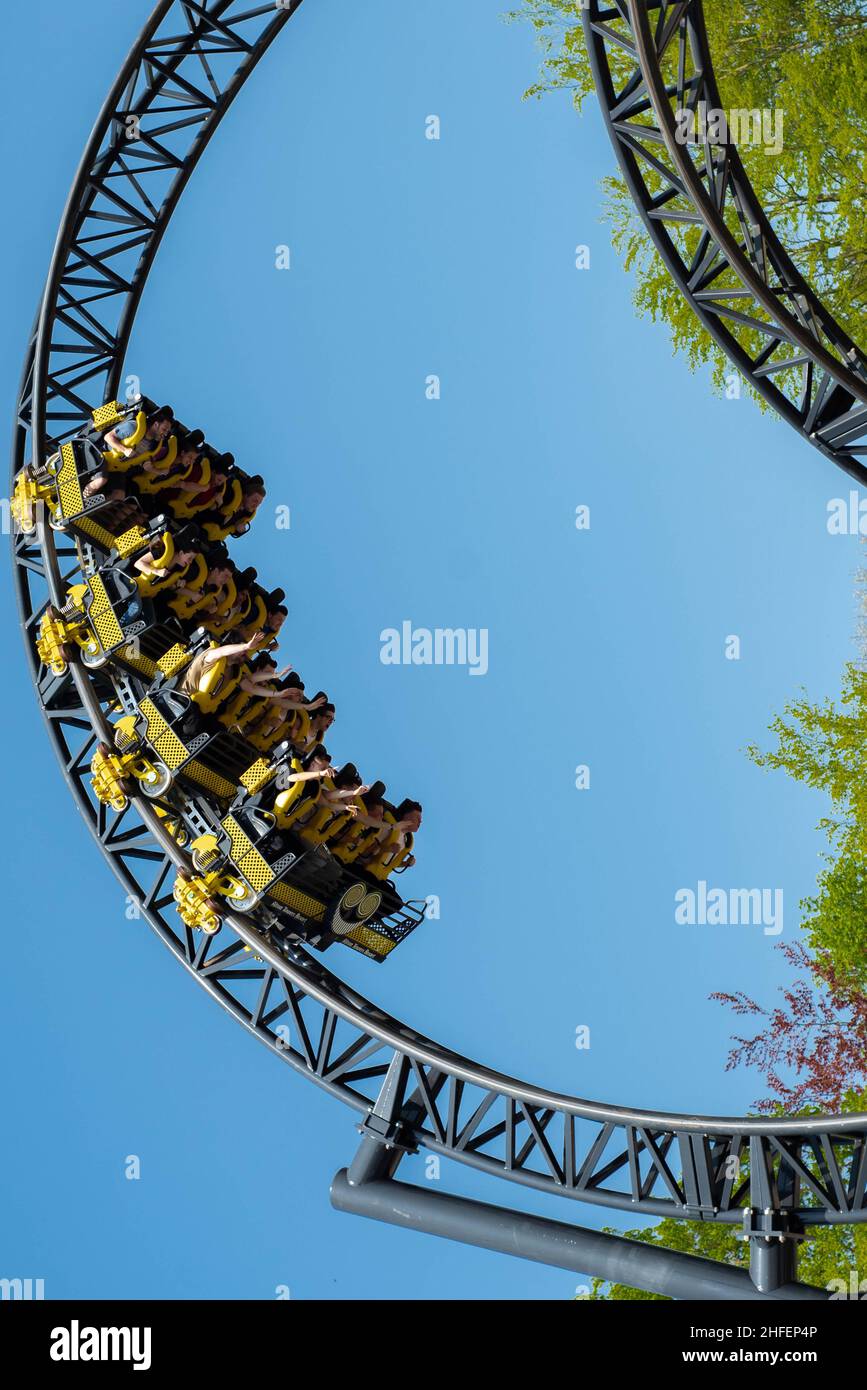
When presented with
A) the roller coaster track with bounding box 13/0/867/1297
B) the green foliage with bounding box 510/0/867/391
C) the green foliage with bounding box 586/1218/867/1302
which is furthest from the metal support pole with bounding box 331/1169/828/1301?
the green foliage with bounding box 510/0/867/391

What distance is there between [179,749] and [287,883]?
1.43 metres

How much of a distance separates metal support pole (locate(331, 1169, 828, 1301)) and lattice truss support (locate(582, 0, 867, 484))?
21.9 feet

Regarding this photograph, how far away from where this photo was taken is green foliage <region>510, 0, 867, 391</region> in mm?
19781

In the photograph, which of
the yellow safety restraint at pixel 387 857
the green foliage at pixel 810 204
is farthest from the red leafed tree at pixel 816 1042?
the yellow safety restraint at pixel 387 857

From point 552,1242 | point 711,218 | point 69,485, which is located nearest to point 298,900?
point 552,1242

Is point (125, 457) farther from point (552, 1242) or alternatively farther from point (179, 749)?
point (552, 1242)

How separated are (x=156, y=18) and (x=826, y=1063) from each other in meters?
A: 14.4

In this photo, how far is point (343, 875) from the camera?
1290 centimetres

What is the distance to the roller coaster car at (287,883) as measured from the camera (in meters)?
12.5

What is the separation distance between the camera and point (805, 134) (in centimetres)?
1998

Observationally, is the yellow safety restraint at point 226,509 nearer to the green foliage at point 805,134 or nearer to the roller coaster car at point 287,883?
the roller coaster car at point 287,883

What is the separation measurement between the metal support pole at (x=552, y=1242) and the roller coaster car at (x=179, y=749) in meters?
3.31
